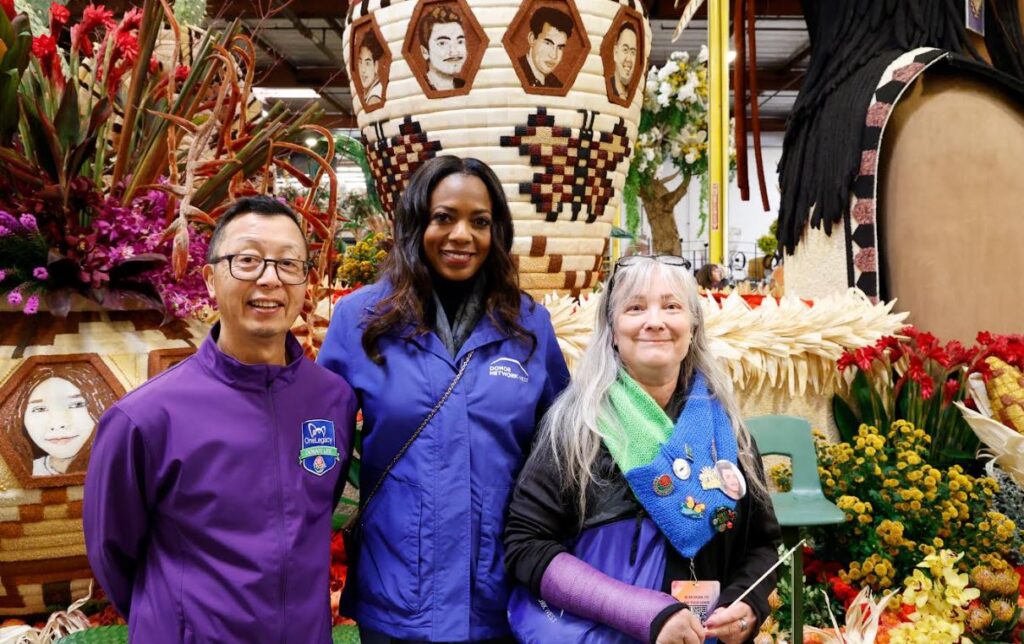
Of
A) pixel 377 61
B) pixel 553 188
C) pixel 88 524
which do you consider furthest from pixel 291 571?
pixel 377 61

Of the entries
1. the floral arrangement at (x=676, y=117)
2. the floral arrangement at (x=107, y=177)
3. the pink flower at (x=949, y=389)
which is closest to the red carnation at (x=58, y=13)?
the floral arrangement at (x=107, y=177)

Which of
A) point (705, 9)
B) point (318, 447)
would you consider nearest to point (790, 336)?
point (318, 447)

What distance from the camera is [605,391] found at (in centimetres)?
120

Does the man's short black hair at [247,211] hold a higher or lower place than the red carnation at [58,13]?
lower

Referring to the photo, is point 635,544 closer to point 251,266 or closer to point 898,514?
point 251,266

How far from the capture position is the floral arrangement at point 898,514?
6.14 feet

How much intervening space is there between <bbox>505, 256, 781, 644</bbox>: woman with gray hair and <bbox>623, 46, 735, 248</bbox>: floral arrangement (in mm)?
3980

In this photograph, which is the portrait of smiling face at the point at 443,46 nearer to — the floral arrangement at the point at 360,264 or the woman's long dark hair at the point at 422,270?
the woman's long dark hair at the point at 422,270

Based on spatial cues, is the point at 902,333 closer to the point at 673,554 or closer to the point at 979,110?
the point at 979,110

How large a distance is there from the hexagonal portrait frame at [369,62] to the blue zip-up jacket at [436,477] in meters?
0.75

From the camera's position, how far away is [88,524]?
0.97 meters

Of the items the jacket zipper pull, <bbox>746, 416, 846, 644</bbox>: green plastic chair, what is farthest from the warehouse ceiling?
the jacket zipper pull

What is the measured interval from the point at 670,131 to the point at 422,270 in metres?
4.38

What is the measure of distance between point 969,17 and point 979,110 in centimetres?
48
